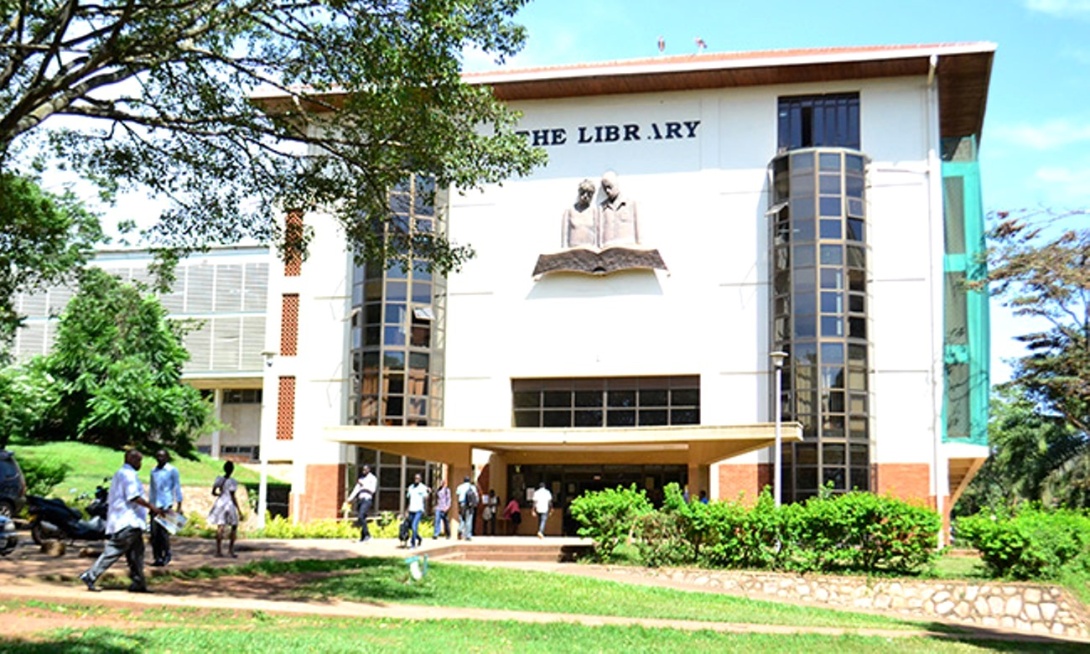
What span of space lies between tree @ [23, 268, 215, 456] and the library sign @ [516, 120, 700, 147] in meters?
14.7

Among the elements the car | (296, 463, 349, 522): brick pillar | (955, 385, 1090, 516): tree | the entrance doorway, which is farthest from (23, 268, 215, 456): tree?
(955, 385, 1090, 516): tree

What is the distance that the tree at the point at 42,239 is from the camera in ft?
77.0

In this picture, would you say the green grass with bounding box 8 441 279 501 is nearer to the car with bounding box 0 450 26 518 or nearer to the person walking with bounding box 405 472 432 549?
the car with bounding box 0 450 26 518

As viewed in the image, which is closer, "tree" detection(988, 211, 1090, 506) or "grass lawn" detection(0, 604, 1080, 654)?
"grass lawn" detection(0, 604, 1080, 654)

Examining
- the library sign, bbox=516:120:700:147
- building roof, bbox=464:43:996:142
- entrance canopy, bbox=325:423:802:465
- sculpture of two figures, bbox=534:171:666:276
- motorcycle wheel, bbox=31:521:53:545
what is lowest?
motorcycle wheel, bbox=31:521:53:545

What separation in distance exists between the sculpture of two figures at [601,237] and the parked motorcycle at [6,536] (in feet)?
71.1

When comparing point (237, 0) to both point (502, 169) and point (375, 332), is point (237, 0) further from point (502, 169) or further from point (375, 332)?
point (375, 332)

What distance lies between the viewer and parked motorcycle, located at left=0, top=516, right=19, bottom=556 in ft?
53.3

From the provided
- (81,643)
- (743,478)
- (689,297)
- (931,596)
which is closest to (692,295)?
(689,297)

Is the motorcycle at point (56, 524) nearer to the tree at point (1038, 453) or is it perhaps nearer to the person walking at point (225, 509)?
the person walking at point (225, 509)

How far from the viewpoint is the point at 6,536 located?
16.4 m

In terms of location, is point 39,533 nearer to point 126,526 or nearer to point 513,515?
point 126,526

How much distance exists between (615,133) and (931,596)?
2070 centimetres

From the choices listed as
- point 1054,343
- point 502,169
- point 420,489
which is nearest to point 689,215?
point 1054,343
